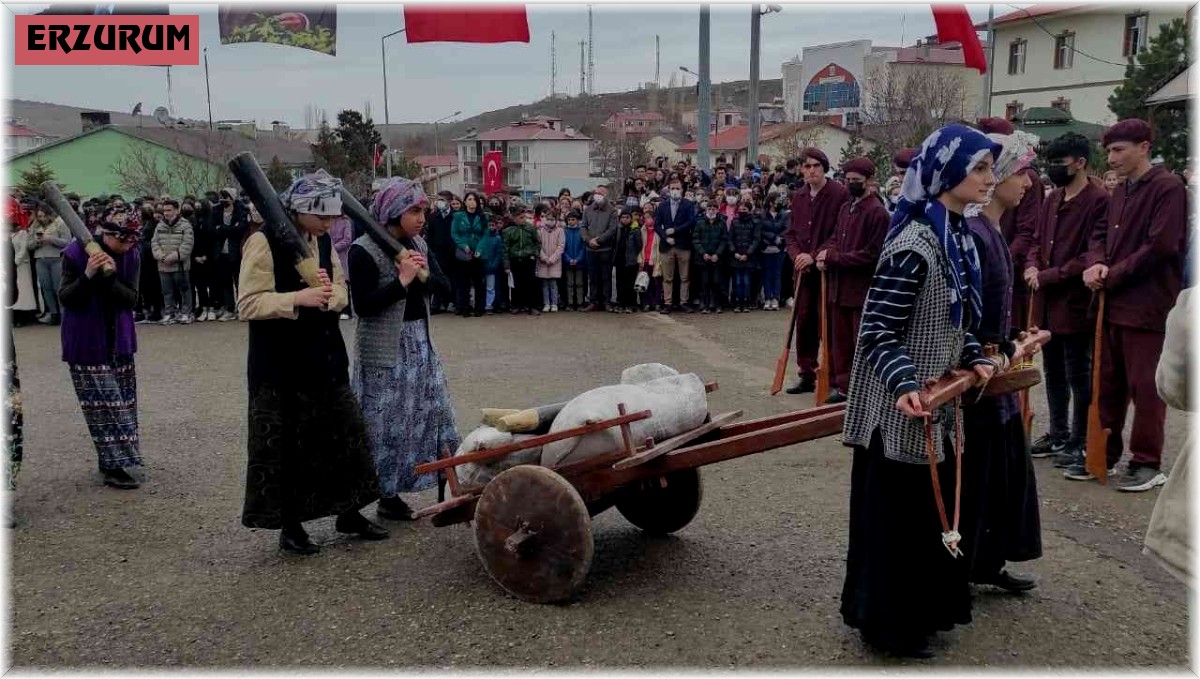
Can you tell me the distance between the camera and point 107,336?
20.6ft

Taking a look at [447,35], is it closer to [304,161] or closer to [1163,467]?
[1163,467]

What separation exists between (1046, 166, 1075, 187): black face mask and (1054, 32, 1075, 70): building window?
137 ft

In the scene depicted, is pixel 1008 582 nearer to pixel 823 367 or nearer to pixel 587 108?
pixel 823 367

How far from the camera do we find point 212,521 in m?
5.59

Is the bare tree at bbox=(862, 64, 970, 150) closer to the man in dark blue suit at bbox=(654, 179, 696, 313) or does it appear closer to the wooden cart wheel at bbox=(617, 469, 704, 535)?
the man in dark blue suit at bbox=(654, 179, 696, 313)

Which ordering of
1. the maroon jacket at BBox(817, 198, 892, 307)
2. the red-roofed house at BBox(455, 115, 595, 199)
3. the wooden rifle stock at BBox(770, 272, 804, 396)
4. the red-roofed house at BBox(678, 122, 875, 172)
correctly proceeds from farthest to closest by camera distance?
1. the red-roofed house at BBox(455, 115, 595, 199)
2. the red-roofed house at BBox(678, 122, 875, 172)
3. the wooden rifle stock at BBox(770, 272, 804, 396)
4. the maroon jacket at BBox(817, 198, 892, 307)

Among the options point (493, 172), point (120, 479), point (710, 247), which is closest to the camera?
point (120, 479)

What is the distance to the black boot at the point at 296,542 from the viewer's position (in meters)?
5.00

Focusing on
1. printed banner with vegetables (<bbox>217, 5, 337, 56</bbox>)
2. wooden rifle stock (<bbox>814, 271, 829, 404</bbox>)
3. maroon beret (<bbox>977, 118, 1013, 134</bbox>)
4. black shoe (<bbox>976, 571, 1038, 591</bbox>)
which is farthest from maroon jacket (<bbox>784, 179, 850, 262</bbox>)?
black shoe (<bbox>976, 571, 1038, 591</bbox>)

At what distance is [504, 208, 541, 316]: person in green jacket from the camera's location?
45.7ft

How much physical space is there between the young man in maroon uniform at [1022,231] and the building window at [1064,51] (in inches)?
1601

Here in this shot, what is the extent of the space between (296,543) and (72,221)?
8.19ft

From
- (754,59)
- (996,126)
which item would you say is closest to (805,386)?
(996,126)

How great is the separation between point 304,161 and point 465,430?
171 ft
